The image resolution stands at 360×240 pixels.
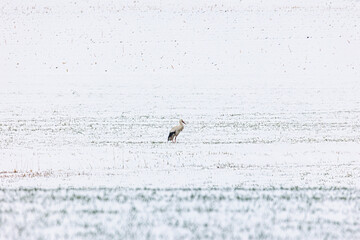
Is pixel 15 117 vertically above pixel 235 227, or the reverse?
pixel 15 117

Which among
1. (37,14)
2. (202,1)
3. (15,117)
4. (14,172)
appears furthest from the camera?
(202,1)

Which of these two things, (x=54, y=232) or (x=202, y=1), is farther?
(x=202, y=1)

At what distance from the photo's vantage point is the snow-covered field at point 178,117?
7703 millimetres

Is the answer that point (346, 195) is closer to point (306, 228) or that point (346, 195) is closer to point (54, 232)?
point (306, 228)

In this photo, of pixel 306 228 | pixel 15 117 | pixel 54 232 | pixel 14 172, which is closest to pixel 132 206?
pixel 54 232

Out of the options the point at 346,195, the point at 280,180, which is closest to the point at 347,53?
the point at 280,180

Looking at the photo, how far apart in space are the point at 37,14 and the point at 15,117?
20.9m

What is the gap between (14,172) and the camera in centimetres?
1359

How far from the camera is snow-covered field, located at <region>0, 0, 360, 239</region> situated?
7.70m

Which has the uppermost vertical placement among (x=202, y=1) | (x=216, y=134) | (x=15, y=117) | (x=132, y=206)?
(x=202, y=1)

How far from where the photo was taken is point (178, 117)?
24.7 metres

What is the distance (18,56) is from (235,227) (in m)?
31.7

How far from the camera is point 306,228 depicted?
7.05 m

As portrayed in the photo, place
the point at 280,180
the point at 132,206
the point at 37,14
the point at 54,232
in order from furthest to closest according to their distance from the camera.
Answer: the point at 37,14 → the point at 280,180 → the point at 132,206 → the point at 54,232
